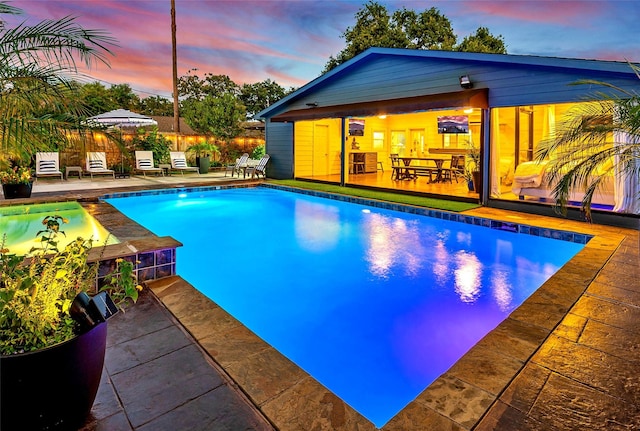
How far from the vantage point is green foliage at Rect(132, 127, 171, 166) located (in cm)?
1552

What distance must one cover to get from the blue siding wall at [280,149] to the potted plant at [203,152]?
3.12 meters

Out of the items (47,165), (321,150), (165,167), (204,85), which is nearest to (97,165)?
(47,165)

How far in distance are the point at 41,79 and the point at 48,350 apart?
1713 millimetres

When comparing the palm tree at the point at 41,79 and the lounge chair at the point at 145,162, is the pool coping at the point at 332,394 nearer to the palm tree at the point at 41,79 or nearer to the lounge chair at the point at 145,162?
the palm tree at the point at 41,79

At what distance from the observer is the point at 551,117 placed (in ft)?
36.5

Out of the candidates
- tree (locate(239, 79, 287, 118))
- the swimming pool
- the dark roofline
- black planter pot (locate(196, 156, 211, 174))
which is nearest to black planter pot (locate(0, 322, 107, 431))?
the swimming pool

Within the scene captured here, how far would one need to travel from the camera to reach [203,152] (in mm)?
17500

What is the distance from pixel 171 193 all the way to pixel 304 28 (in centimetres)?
1167

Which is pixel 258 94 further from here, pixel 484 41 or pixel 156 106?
pixel 484 41

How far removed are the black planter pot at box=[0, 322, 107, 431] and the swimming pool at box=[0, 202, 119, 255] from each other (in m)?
3.52

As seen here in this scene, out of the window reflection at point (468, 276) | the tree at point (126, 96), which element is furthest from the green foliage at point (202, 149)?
the tree at point (126, 96)

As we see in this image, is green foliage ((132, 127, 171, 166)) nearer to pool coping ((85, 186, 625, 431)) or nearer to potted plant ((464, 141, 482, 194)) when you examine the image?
potted plant ((464, 141, 482, 194))

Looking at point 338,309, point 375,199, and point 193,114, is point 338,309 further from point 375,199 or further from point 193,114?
point 193,114

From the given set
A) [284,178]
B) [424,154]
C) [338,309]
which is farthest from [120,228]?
[424,154]
